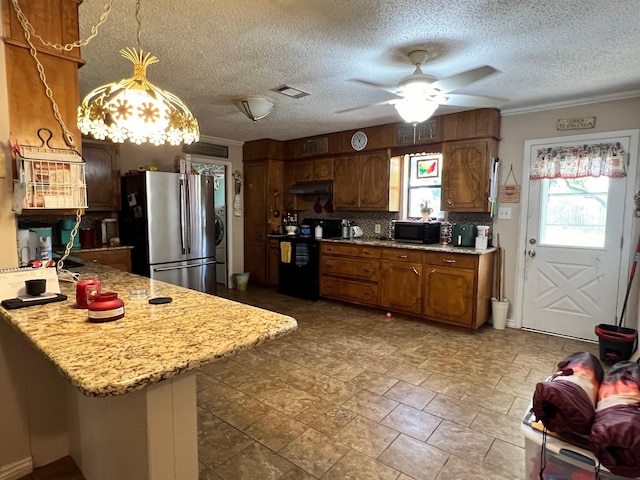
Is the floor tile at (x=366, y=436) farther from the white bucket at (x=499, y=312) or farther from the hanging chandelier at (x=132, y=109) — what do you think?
the white bucket at (x=499, y=312)

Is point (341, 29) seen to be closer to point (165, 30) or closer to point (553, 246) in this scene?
point (165, 30)

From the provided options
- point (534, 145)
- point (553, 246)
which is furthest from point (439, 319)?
point (534, 145)

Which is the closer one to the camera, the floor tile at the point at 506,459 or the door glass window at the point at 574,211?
the floor tile at the point at 506,459

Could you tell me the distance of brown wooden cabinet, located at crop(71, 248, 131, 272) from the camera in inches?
151

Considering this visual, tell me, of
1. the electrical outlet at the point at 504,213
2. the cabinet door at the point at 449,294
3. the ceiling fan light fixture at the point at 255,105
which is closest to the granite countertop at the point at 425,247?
the cabinet door at the point at 449,294

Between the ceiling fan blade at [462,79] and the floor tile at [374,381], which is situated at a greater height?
the ceiling fan blade at [462,79]

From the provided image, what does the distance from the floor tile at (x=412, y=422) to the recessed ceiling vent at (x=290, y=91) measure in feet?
9.08

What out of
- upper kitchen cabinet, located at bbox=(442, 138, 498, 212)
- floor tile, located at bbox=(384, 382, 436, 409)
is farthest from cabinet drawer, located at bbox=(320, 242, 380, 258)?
floor tile, located at bbox=(384, 382, 436, 409)

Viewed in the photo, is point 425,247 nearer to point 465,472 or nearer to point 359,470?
point 465,472


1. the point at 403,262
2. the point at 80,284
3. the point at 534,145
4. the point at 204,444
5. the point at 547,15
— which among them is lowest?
the point at 204,444

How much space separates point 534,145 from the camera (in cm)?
377

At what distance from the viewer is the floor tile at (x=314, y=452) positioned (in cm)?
184

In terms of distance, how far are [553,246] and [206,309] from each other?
3700 mm

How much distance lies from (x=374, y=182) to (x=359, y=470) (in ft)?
11.8
